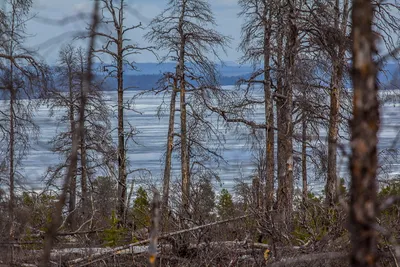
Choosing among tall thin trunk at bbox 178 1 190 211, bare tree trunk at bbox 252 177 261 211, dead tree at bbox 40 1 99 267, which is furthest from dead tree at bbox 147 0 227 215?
dead tree at bbox 40 1 99 267

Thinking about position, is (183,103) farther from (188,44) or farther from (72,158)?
(72,158)

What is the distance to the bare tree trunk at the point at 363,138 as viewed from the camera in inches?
64.4

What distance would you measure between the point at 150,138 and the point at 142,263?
6084cm

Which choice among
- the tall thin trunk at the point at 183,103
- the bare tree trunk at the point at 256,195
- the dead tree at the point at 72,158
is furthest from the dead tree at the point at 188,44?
the dead tree at the point at 72,158

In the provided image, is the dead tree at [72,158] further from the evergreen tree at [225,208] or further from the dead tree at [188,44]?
the dead tree at [188,44]

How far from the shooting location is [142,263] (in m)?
9.61

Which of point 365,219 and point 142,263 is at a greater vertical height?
point 365,219

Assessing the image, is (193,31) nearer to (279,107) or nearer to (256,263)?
(279,107)

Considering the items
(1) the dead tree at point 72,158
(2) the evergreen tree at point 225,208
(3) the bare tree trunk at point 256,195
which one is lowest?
(2) the evergreen tree at point 225,208

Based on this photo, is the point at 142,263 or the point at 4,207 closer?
the point at 4,207

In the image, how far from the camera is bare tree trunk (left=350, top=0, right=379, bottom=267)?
164cm

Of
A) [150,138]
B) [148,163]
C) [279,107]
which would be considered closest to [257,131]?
[279,107]

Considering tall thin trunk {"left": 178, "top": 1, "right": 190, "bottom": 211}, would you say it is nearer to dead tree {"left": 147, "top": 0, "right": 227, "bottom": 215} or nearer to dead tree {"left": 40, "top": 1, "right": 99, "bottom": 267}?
dead tree {"left": 147, "top": 0, "right": 227, "bottom": 215}

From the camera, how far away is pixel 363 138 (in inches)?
64.7
